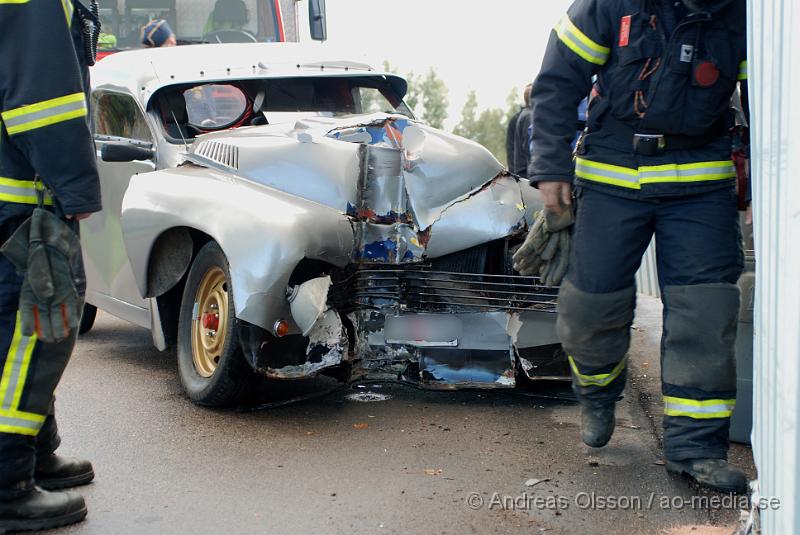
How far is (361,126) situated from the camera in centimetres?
448

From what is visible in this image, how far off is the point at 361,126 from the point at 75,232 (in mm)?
1709

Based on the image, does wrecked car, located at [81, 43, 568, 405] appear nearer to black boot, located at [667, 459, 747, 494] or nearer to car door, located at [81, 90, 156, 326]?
car door, located at [81, 90, 156, 326]

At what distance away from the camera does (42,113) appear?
2805 millimetres

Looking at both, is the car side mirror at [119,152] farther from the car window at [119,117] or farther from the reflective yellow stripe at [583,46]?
the reflective yellow stripe at [583,46]

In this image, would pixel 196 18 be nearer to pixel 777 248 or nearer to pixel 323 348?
pixel 323 348

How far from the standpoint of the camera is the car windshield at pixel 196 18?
872 cm

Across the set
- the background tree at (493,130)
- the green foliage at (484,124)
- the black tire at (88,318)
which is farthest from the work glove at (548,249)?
the green foliage at (484,124)

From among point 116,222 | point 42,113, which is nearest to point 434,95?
point 116,222

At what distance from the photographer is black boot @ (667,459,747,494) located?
3.12m

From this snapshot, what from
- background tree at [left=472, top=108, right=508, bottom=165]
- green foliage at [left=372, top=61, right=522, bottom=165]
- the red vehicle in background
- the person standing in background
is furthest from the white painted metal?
green foliage at [left=372, top=61, right=522, bottom=165]

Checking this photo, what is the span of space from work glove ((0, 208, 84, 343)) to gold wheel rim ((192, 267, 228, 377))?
1293mm

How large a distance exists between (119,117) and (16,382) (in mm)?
2979

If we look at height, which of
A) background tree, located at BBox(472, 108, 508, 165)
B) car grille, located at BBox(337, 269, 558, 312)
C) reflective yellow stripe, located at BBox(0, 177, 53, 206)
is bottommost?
background tree, located at BBox(472, 108, 508, 165)

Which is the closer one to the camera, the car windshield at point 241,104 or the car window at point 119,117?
the car windshield at point 241,104
